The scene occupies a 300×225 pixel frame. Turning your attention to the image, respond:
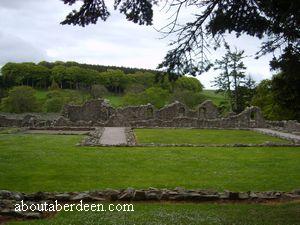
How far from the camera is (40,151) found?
71.9ft

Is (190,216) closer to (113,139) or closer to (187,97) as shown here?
(113,139)

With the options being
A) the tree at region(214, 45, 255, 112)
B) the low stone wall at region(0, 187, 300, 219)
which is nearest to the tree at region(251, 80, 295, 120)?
the tree at region(214, 45, 255, 112)

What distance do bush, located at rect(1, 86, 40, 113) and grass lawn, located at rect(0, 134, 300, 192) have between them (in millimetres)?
48181

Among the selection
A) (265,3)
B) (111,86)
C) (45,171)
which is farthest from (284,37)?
(111,86)

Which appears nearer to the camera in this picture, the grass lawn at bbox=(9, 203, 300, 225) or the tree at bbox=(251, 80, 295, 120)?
the grass lawn at bbox=(9, 203, 300, 225)

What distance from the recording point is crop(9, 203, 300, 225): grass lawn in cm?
880

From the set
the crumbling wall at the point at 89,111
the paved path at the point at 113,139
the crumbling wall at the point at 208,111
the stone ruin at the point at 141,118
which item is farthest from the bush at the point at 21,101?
the paved path at the point at 113,139

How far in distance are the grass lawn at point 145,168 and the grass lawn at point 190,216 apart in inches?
122

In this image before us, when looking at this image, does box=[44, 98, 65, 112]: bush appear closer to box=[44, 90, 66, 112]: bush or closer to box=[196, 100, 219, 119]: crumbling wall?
box=[44, 90, 66, 112]: bush

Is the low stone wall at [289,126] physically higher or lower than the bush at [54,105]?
lower

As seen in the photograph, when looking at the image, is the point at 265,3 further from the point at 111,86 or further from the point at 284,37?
the point at 111,86

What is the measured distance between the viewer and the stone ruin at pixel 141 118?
45375 millimetres

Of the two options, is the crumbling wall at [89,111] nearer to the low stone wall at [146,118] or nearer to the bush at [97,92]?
the low stone wall at [146,118]

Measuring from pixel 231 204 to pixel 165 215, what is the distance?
8.40 ft
